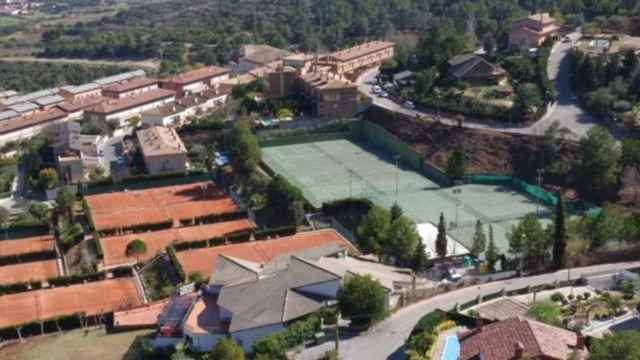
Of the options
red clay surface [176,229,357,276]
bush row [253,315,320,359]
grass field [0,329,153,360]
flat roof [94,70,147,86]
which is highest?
bush row [253,315,320,359]

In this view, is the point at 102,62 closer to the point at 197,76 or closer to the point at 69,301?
the point at 197,76

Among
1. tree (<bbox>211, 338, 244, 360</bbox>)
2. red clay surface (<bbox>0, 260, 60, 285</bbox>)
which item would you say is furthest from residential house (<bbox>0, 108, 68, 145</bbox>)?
tree (<bbox>211, 338, 244, 360</bbox>)

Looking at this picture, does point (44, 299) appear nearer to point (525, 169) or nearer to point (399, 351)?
point (399, 351)

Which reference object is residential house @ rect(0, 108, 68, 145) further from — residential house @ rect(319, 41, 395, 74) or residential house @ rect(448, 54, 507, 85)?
residential house @ rect(448, 54, 507, 85)

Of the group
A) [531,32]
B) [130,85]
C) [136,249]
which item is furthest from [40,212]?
[531,32]

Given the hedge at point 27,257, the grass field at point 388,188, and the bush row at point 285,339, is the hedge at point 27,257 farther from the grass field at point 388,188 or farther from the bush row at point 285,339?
the bush row at point 285,339

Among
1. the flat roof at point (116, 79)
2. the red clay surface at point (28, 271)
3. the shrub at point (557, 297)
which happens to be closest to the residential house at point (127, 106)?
the flat roof at point (116, 79)
